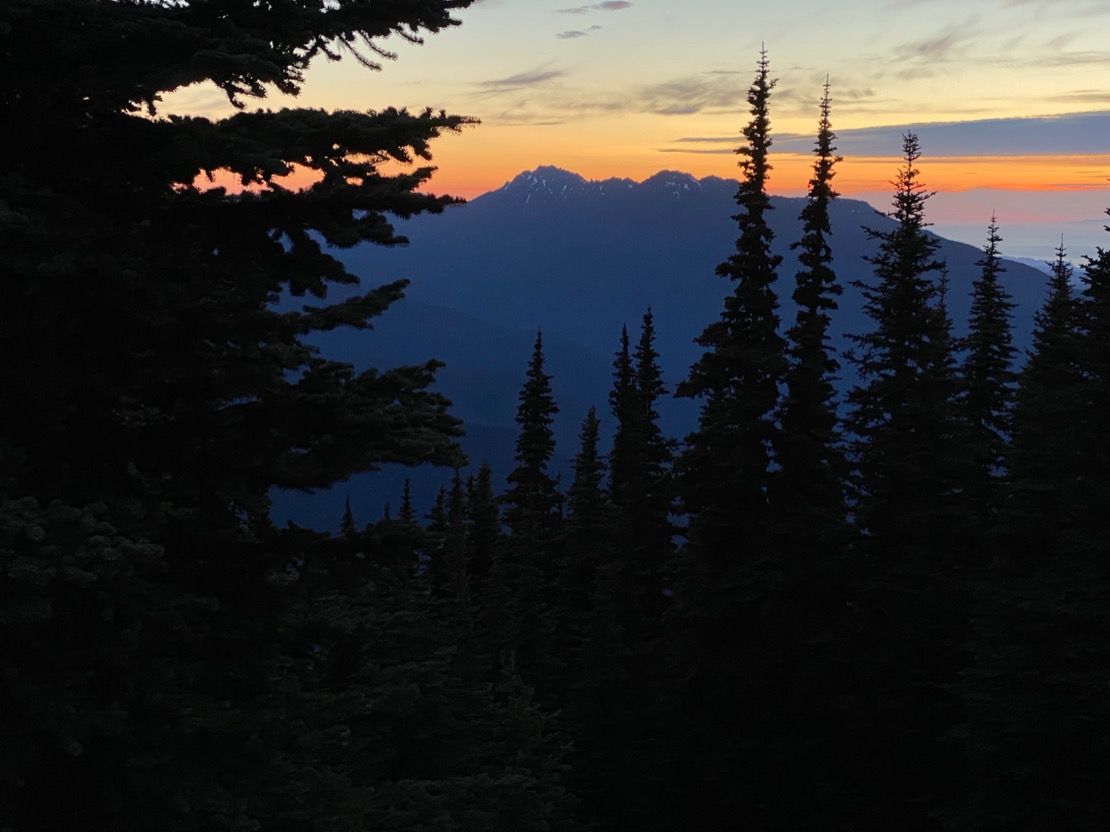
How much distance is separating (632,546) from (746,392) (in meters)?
13.6

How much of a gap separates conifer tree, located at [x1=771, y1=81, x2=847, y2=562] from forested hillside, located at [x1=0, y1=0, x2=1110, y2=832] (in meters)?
0.11

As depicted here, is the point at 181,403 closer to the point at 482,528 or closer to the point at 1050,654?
the point at 1050,654

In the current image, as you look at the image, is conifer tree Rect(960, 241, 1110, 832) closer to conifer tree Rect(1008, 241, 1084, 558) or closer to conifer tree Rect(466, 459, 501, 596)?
conifer tree Rect(1008, 241, 1084, 558)

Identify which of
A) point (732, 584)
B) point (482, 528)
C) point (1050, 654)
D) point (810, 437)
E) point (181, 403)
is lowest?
point (482, 528)

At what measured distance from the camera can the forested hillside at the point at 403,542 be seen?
5.48 metres

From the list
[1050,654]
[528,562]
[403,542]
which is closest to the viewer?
[403,542]

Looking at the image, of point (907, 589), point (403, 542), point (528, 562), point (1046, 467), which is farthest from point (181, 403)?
point (528, 562)

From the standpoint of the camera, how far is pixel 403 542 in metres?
6.36

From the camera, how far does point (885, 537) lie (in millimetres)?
23375

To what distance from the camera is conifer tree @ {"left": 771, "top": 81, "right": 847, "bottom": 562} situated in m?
24.0

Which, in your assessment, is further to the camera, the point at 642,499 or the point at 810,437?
the point at 642,499

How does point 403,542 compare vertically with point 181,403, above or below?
below

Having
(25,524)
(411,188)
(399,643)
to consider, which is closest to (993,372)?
(399,643)

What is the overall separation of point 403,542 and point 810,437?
20.2 metres
